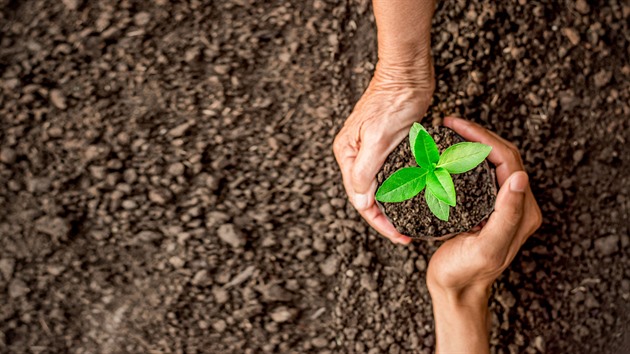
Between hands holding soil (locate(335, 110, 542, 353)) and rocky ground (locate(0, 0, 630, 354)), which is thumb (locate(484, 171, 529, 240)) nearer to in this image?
hands holding soil (locate(335, 110, 542, 353))

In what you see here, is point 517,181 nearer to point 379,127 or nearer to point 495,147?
point 495,147

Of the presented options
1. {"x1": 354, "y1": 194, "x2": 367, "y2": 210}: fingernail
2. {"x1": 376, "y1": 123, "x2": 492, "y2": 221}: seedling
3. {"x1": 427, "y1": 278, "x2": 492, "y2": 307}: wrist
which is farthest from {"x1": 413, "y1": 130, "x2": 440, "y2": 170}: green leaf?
{"x1": 427, "y1": 278, "x2": 492, "y2": 307}: wrist

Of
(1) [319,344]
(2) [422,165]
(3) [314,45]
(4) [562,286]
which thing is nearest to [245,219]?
(1) [319,344]

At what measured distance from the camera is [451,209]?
1286 mm

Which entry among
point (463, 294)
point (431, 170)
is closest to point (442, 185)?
point (431, 170)

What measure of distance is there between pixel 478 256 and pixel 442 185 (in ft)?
1.04

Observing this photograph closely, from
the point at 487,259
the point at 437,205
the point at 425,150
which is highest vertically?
the point at 425,150

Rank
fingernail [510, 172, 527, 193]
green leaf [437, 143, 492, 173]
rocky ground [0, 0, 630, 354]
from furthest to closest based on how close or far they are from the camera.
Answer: rocky ground [0, 0, 630, 354]
fingernail [510, 172, 527, 193]
green leaf [437, 143, 492, 173]

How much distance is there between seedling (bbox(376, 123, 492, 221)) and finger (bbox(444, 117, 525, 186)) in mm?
292

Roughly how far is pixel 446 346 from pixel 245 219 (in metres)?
0.58

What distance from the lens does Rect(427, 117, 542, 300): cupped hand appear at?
1.29m

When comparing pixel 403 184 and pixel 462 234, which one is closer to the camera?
→ pixel 403 184

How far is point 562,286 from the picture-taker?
159 centimetres

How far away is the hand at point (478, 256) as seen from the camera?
130 cm
